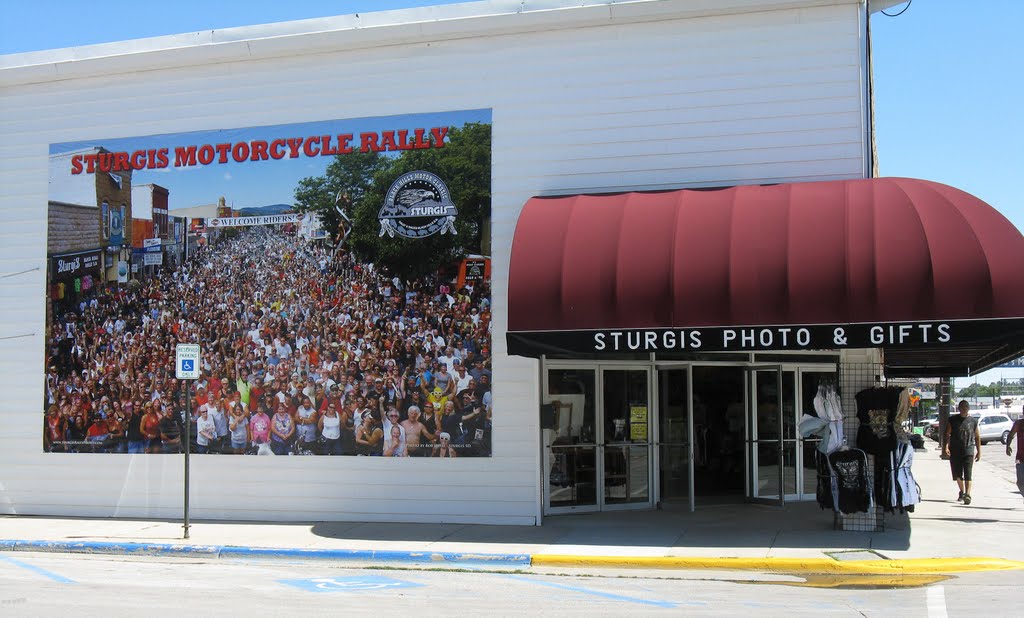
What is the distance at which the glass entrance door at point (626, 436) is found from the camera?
1569 cm

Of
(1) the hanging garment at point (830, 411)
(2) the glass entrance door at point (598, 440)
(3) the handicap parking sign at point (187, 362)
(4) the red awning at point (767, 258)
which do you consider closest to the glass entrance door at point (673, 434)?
(2) the glass entrance door at point (598, 440)

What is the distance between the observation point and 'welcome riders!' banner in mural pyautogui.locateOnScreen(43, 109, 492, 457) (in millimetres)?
14445

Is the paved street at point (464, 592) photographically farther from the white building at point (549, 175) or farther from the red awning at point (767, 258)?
the red awning at point (767, 258)

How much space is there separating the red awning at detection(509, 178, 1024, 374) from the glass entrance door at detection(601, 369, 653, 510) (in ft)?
11.2

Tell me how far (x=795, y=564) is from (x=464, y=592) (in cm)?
389

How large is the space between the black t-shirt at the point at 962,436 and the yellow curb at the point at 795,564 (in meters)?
6.30

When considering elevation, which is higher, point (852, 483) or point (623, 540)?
point (852, 483)

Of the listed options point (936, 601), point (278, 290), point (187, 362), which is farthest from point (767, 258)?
point (187, 362)

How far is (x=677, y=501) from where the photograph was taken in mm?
16438

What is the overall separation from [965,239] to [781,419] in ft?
19.1

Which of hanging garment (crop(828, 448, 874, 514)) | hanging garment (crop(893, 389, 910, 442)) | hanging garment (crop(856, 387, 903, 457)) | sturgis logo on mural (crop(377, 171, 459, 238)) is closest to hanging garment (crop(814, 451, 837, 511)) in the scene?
hanging garment (crop(828, 448, 874, 514))

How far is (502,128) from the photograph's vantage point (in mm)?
14430

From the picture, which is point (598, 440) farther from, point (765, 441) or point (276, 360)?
point (276, 360)

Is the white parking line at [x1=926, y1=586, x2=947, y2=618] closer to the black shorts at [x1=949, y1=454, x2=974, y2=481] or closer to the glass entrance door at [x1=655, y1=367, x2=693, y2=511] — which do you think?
the glass entrance door at [x1=655, y1=367, x2=693, y2=511]
